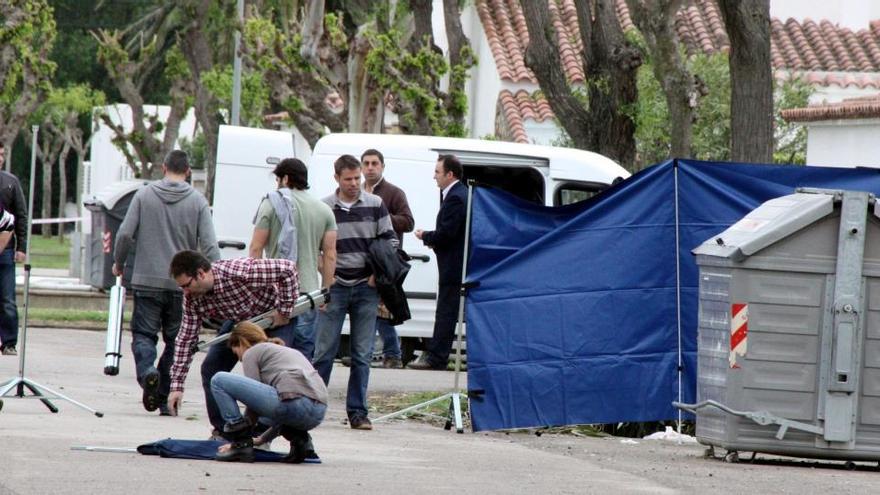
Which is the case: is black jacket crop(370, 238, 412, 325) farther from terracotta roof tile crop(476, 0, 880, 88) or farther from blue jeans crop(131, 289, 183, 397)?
terracotta roof tile crop(476, 0, 880, 88)

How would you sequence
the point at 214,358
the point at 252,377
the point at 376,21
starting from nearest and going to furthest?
the point at 252,377
the point at 214,358
the point at 376,21

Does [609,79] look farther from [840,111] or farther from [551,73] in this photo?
[840,111]

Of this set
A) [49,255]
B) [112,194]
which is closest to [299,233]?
[112,194]

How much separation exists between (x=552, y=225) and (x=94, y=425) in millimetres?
3382

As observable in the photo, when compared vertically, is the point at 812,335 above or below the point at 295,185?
below

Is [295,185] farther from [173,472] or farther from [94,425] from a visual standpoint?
[173,472]

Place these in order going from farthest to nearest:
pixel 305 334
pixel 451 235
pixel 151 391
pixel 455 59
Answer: pixel 455 59 < pixel 451 235 < pixel 151 391 < pixel 305 334

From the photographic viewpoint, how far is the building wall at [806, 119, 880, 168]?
95.0 ft

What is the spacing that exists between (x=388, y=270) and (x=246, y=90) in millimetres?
24326

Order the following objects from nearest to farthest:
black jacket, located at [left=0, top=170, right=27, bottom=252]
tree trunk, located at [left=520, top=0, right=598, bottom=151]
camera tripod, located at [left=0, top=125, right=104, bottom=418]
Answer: camera tripod, located at [left=0, top=125, right=104, bottom=418] → black jacket, located at [left=0, top=170, right=27, bottom=252] → tree trunk, located at [left=520, top=0, right=598, bottom=151]

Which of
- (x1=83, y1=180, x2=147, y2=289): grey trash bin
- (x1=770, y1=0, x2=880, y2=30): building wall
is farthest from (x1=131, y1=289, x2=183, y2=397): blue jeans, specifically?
(x1=770, y1=0, x2=880, y2=30): building wall

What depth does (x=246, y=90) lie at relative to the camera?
35.9 m

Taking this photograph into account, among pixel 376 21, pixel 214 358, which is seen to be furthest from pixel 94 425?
pixel 376 21

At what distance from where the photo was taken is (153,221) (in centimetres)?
1219
